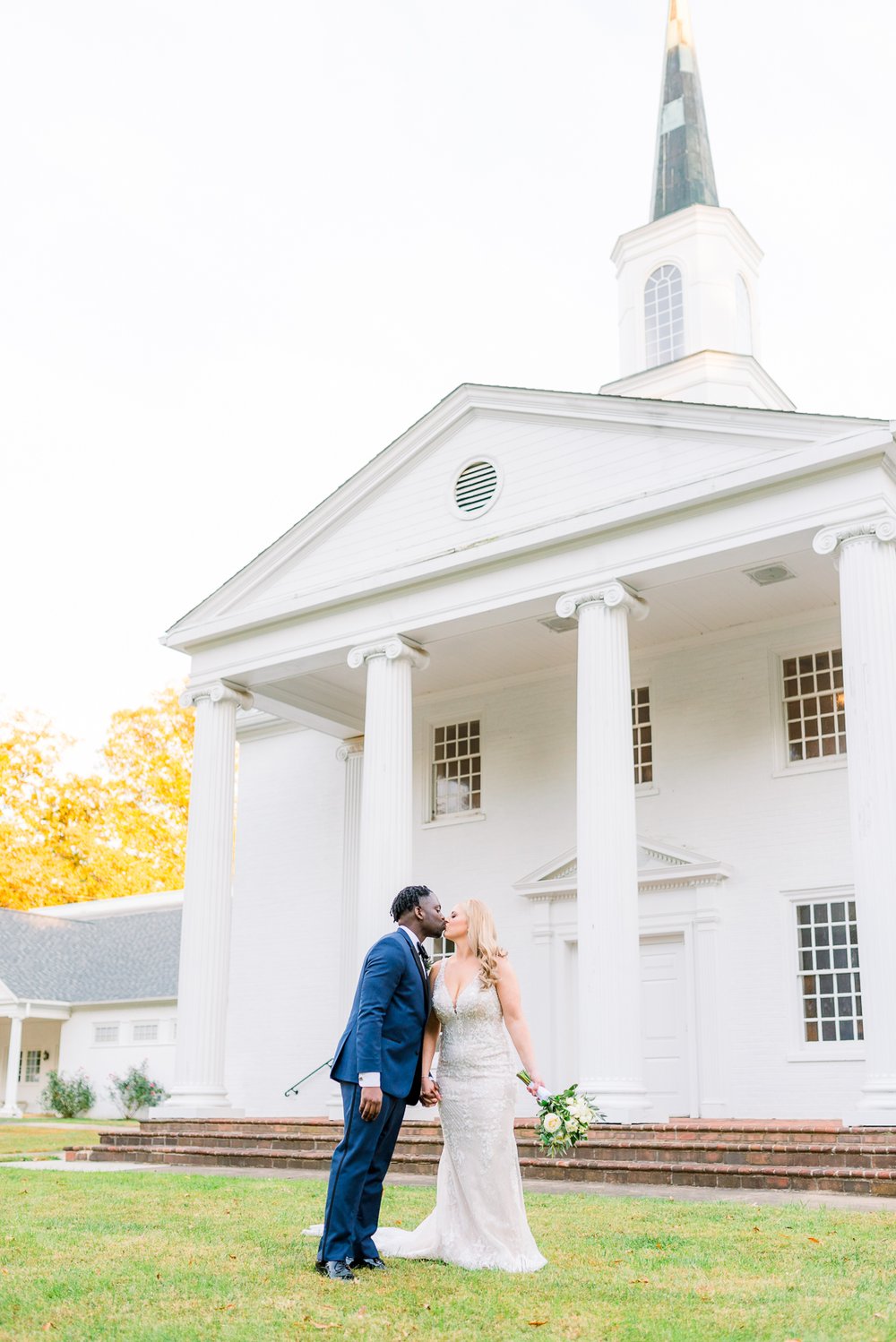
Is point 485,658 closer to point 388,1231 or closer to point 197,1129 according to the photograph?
point 197,1129

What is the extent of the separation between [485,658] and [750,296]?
9.70 m

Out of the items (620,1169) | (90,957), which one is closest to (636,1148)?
(620,1169)

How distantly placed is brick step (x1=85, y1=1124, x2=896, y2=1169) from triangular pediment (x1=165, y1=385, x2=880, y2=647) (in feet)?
23.2

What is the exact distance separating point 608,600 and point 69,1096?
71.6 ft

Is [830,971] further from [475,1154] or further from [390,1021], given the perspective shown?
[390,1021]

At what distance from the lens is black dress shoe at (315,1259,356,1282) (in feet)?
20.8

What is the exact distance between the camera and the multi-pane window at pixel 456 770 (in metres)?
21.1

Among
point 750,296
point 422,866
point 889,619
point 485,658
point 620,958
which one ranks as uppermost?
point 750,296

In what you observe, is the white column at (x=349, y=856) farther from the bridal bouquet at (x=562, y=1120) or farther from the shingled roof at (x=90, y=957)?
the bridal bouquet at (x=562, y=1120)

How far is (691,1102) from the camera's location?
17.3 meters

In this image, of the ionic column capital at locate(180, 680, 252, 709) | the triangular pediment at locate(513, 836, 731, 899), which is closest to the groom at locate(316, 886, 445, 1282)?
the triangular pediment at locate(513, 836, 731, 899)

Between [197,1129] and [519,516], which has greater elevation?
[519,516]

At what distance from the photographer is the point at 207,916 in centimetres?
1859

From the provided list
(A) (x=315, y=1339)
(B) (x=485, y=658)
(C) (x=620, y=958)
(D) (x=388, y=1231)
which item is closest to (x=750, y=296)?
(B) (x=485, y=658)
